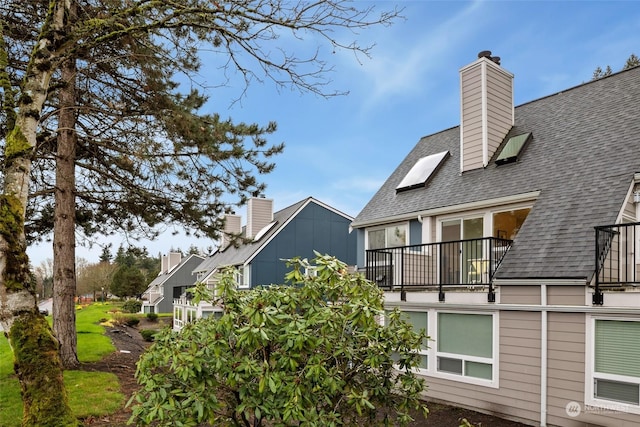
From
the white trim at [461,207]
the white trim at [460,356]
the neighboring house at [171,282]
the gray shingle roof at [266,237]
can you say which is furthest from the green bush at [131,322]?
the white trim at [460,356]

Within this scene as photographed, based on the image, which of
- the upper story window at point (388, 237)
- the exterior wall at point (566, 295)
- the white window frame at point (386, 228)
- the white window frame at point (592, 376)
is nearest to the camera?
the white window frame at point (592, 376)

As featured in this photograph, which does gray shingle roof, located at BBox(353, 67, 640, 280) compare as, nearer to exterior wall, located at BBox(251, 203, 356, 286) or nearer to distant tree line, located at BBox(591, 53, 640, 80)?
exterior wall, located at BBox(251, 203, 356, 286)

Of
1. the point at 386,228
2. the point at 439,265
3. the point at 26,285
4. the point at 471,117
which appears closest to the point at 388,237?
the point at 386,228

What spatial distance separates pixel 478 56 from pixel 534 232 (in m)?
6.17

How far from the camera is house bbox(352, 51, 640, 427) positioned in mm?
7285

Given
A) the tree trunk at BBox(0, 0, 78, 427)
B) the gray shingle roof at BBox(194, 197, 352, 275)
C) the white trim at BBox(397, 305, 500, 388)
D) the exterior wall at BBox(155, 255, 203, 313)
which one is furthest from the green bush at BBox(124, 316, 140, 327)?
the tree trunk at BBox(0, 0, 78, 427)

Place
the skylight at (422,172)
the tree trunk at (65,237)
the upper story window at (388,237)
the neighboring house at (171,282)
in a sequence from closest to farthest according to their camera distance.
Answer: the tree trunk at (65,237) < the upper story window at (388,237) < the skylight at (422,172) < the neighboring house at (171,282)

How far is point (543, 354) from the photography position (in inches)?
310

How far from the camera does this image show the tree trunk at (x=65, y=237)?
10.6m

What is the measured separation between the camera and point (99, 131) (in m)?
11.1

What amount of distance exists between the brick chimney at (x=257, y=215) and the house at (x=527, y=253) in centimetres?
1208

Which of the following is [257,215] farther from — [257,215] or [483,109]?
[483,109]

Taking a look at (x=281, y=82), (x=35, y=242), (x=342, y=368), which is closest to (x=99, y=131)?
(x=35, y=242)

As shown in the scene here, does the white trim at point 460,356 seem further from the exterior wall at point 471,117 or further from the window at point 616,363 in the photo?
the exterior wall at point 471,117
